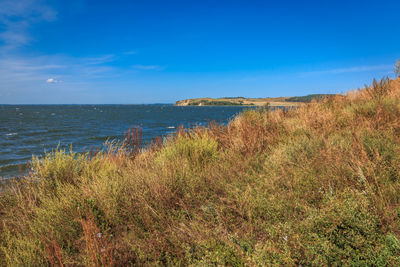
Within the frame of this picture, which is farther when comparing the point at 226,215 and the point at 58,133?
the point at 58,133

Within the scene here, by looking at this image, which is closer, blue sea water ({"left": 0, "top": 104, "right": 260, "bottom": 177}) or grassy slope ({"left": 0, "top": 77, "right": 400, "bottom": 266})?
grassy slope ({"left": 0, "top": 77, "right": 400, "bottom": 266})

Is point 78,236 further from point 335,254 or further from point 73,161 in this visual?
point 335,254

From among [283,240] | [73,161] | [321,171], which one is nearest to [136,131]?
[73,161]

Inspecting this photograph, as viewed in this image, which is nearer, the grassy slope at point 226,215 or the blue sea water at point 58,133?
the grassy slope at point 226,215

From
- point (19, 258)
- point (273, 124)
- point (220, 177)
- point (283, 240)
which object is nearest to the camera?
point (283, 240)

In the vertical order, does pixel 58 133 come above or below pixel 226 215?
below

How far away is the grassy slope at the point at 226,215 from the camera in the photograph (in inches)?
85.0

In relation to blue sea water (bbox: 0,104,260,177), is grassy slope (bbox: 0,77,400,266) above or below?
above

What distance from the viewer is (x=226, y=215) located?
306cm

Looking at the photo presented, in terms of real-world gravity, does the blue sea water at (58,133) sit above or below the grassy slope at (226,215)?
below

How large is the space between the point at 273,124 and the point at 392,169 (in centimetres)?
481

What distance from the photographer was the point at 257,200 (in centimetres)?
309

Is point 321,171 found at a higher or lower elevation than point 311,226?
higher

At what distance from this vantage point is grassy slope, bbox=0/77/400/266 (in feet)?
7.09
